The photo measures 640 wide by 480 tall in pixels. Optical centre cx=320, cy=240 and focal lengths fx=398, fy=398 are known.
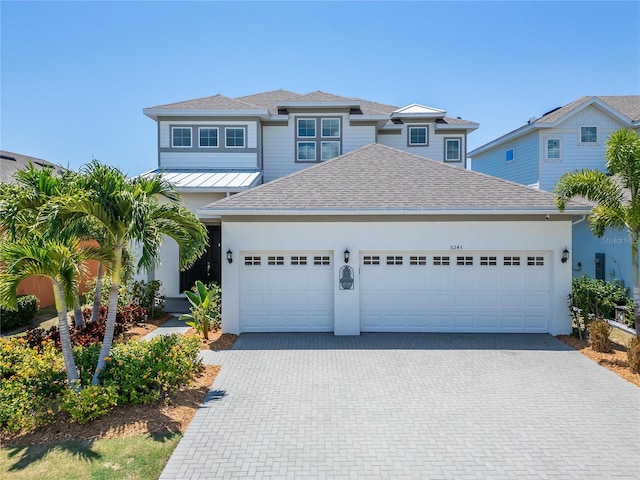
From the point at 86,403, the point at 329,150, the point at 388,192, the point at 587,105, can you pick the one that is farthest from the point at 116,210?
the point at 587,105

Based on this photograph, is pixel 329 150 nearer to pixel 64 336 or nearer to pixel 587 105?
pixel 587 105

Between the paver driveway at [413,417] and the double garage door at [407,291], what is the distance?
1.57 meters

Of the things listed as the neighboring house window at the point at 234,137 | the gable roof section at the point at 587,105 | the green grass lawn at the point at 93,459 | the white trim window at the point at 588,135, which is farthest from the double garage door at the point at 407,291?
the white trim window at the point at 588,135

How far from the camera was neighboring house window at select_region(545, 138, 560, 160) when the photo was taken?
20.2 metres

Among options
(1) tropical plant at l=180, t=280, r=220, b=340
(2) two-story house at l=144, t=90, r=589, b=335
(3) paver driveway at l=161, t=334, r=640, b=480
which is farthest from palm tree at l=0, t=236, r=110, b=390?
(2) two-story house at l=144, t=90, r=589, b=335

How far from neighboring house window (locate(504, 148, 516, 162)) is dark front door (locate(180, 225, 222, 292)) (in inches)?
676

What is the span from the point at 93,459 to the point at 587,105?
23676 mm

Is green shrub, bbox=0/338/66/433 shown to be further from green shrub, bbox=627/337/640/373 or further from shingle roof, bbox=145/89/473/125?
shingle roof, bbox=145/89/473/125

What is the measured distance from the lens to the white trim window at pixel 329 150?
19.1 metres

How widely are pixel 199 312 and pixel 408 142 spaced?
→ 14.3 m

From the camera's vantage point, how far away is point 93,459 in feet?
18.6

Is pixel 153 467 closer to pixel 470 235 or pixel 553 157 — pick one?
pixel 470 235

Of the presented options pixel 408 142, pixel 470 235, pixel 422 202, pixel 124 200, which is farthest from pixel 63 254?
pixel 408 142

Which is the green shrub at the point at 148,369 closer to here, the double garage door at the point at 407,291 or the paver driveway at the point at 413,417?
the paver driveway at the point at 413,417
